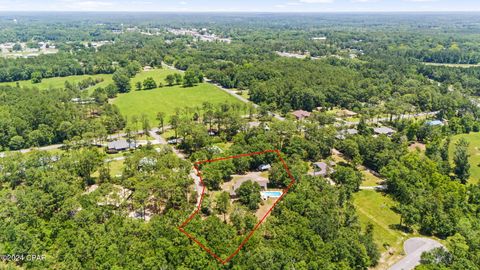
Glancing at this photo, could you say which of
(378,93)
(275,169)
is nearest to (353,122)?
(378,93)

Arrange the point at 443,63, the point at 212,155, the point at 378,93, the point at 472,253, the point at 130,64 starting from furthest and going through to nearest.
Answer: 1. the point at 443,63
2. the point at 130,64
3. the point at 378,93
4. the point at 212,155
5. the point at 472,253

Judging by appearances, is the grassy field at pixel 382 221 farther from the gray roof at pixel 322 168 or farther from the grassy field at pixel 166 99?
the grassy field at pixel 166 99

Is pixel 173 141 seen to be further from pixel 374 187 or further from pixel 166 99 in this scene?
pixel 374 187

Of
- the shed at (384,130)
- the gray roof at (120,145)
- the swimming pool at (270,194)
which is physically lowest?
the swimming pool at (270,194)

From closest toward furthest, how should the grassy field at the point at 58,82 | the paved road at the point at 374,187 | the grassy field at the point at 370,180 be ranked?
the paved road at the point at 374,187 → the grassy field at the point at 370,180 → the grassy field at the point at 58,82

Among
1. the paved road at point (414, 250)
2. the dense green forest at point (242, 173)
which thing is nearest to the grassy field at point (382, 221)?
the dense green forest at point (242, 173)

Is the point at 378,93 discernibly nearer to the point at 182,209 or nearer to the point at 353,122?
the point at 353,122

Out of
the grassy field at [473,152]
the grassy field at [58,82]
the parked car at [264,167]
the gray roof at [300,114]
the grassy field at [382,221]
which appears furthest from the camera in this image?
the grassy field at [58,82]
